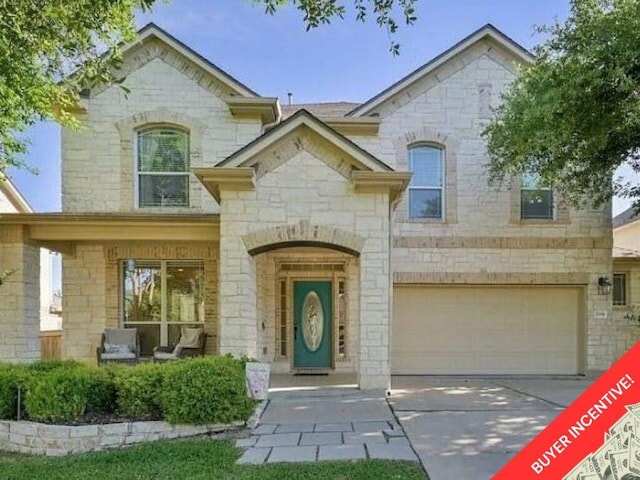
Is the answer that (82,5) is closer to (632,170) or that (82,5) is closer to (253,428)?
(253,428)

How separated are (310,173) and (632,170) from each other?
269 inches

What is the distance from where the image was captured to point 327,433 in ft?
20.3

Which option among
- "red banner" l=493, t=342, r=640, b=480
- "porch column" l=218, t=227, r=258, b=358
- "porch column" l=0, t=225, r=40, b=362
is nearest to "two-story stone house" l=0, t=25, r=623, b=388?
"porch column" l=0, t=225, r=40, b=362

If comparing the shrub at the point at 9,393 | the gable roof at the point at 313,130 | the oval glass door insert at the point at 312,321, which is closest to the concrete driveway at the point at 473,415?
the oval glass door insert at the point at 312,321

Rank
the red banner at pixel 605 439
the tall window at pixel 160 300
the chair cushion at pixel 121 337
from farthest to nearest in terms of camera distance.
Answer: the tall window at pixel 160 300, the chair cushion at pixel 121 337, the red banner at pixel 605 439

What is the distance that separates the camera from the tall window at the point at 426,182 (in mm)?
11703

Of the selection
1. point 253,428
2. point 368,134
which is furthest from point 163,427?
point 368,134

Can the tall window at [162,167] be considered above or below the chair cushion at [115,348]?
above

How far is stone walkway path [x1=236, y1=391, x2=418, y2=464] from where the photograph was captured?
533 cm

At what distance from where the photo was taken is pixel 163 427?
20.7 ft

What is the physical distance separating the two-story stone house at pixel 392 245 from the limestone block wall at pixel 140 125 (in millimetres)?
33

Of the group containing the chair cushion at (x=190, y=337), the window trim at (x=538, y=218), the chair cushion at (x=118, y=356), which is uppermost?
the window trim at (x=538, y=218)

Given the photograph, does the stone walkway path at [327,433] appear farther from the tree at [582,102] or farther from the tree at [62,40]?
the tree at [582,102]

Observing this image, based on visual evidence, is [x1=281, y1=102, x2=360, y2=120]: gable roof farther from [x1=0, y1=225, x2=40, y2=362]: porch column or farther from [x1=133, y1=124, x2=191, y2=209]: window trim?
[x1=0, y1=225, x2=40, y2=362]: porch column
